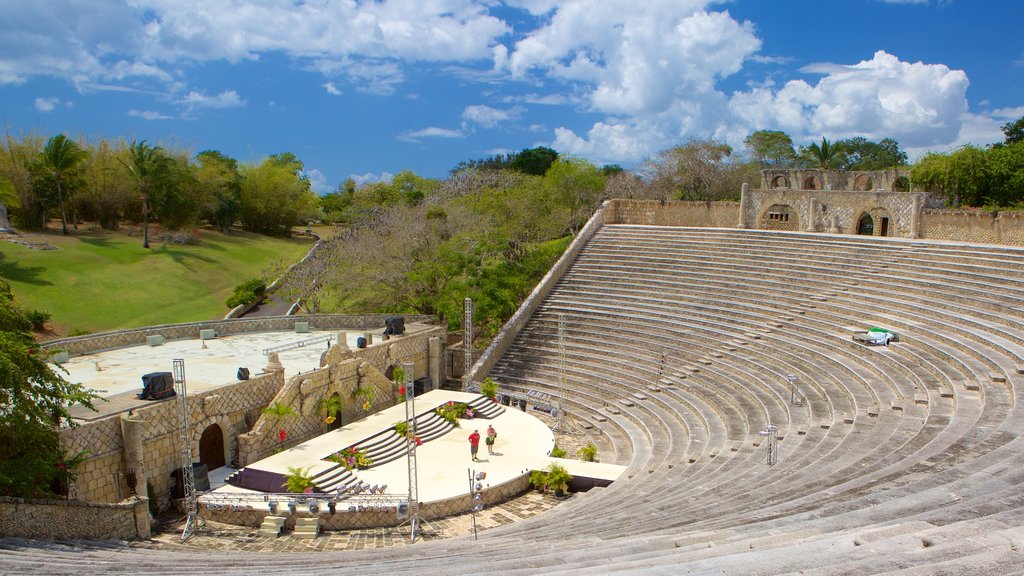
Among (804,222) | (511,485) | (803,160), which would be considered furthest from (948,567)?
(803,160)

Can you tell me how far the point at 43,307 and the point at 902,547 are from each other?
38244 millimetres

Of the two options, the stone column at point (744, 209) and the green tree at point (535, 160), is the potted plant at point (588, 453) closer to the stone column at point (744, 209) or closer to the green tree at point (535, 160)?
the stone column at point (744, 209)

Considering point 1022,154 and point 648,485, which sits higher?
point 1022,154

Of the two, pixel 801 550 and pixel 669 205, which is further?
pixel 669 205

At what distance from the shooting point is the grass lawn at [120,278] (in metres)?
35.1

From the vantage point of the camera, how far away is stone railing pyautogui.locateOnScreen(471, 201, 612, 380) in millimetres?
25922

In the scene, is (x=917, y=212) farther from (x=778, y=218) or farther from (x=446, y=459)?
(x=446, y=459)

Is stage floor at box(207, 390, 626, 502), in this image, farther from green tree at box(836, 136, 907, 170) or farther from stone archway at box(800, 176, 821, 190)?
green tree at box(836, 136, 907, 170)

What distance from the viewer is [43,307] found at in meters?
33.9

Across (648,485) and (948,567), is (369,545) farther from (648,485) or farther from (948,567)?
(948,567)

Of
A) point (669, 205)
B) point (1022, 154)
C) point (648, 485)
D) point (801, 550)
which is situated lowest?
point (648, 485)

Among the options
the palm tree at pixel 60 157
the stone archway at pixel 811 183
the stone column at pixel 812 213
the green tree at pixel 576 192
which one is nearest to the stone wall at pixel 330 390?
the stone column at pixel 812 213

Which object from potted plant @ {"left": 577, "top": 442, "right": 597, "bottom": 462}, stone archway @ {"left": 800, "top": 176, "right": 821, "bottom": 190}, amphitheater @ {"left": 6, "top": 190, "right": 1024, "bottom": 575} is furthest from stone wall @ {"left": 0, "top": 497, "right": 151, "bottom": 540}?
stone archway @ {"left": 800, "top": 176, "right": 821, "bottom": 190}

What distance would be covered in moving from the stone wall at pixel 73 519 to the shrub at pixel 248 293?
26094 mm
